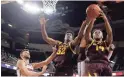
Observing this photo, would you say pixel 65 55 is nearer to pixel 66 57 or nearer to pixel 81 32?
pixel 66 57

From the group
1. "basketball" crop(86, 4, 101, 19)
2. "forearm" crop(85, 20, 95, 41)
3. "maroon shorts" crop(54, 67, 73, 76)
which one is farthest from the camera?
"maroon shorts" crop(54, 67, 73, 76)

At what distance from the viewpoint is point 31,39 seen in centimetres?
1700

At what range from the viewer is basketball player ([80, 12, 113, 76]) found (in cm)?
369

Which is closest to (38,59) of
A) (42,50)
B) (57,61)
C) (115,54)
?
(42,50)

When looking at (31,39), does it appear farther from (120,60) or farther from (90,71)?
(90,71)

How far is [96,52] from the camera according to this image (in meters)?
3.74

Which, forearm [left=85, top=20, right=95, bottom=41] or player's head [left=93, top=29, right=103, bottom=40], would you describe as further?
player's head [left=93, top=29, right=103, bottom=40]

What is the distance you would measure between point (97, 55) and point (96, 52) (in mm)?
44

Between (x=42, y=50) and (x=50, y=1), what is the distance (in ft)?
31.6

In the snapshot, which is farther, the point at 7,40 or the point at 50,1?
the point at 7,40

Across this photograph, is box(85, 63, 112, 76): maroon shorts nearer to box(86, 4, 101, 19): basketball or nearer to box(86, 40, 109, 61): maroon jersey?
box(86, 40, 109, 61): maroon jersey

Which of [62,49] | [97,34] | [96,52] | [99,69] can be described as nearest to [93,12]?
[97,34]

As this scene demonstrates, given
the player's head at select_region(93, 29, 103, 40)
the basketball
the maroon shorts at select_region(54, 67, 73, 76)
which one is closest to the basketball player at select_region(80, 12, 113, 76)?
the player's head at select_region(93, 29, 103, 40)

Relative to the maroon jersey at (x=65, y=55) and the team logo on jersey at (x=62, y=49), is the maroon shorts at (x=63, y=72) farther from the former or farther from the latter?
the team logo on jersey at (x=62, y=49)
